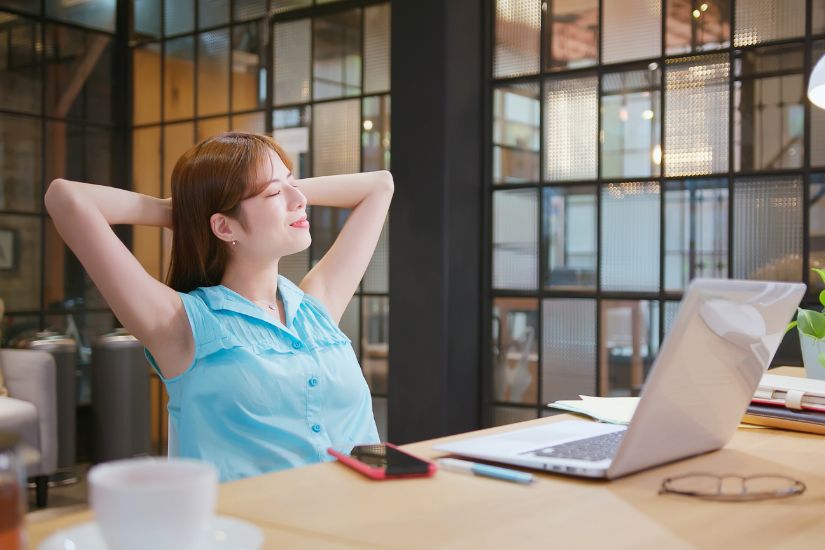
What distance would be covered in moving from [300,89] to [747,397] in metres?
3.43

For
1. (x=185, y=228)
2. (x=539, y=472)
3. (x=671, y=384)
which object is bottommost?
(x=539, y=472)

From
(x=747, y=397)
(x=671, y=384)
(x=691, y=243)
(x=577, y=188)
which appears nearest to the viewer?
(x=671, y=384)

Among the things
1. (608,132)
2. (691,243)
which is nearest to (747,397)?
(691,243)

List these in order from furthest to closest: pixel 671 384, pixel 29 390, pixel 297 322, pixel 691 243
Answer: pixel 29 390 → pixel 691 243 → pixel 297 322 → pixel 671 384

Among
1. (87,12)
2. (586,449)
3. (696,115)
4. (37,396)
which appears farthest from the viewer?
(87,12)

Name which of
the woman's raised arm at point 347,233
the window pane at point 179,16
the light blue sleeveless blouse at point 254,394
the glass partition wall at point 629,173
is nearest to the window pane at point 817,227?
the glass partition wall at point 629,173

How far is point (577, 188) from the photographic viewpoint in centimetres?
352

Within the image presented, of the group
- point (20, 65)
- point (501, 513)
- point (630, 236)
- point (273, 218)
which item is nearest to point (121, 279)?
point (273, 218)

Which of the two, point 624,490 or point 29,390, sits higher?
point 624,490

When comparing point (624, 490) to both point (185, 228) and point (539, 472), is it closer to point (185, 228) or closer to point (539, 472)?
point (539, 472)

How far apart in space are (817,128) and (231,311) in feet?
7.44

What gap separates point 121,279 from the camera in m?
1.51

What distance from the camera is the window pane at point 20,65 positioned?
15.6ft

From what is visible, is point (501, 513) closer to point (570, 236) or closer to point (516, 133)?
point (570, 236)
